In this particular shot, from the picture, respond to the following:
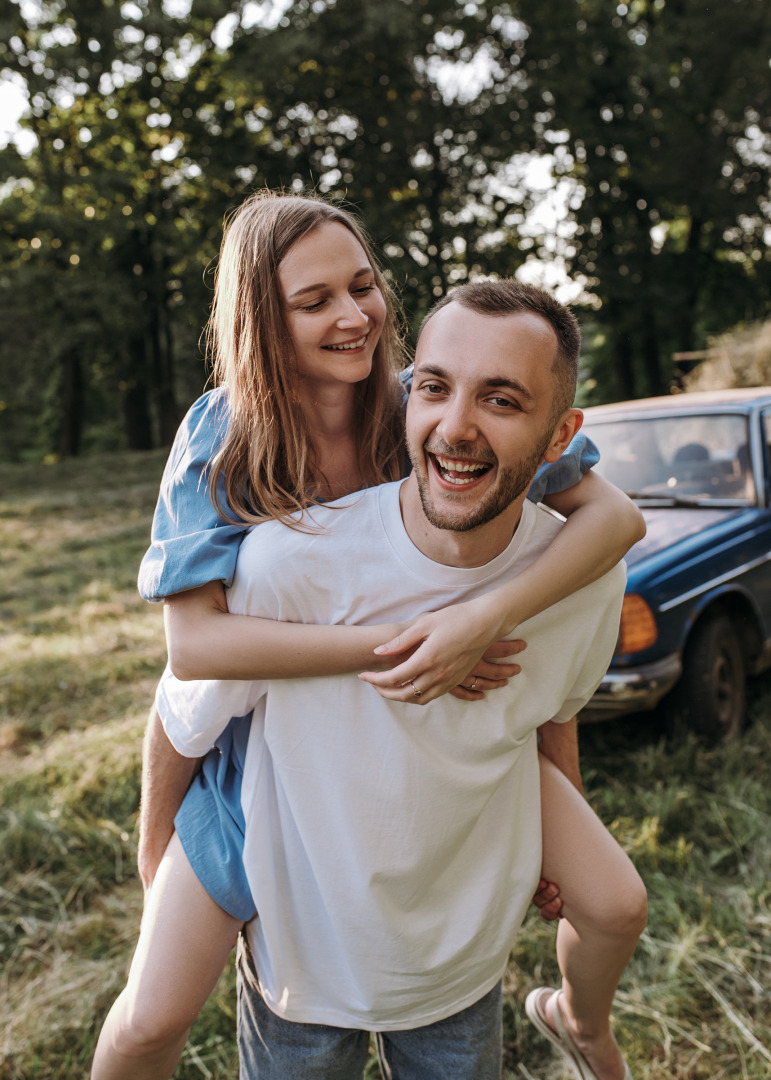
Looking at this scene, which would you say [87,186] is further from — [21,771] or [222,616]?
[222,616]

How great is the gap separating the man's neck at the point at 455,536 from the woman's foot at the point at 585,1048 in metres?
1.24

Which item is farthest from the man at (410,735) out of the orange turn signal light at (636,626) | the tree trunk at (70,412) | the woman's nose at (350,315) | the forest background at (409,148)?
the tree trunk at (70,412)

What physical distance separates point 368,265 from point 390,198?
64.7 ft

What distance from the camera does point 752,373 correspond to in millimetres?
11195

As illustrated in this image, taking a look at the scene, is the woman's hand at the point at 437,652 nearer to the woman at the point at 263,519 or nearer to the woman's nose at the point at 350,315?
the woman at the point at 263,519

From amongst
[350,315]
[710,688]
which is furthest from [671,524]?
[350,315]

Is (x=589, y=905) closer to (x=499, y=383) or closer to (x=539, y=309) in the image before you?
(x=499, y=383)

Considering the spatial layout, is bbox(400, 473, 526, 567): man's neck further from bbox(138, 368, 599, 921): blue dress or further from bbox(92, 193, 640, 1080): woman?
bbox(138, 368, 599, 921): blue dress

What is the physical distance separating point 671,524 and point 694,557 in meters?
0.34

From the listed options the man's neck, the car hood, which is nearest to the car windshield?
the car hood

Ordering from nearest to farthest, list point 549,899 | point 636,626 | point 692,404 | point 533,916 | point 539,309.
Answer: point 539,309 → point 549,899 → point 533,916 → point 636,626 → point 692,404

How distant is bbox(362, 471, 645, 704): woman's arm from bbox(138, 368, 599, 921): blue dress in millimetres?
194

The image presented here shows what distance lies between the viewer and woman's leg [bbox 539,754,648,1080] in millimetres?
1930

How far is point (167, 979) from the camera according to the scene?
66.6 inches
